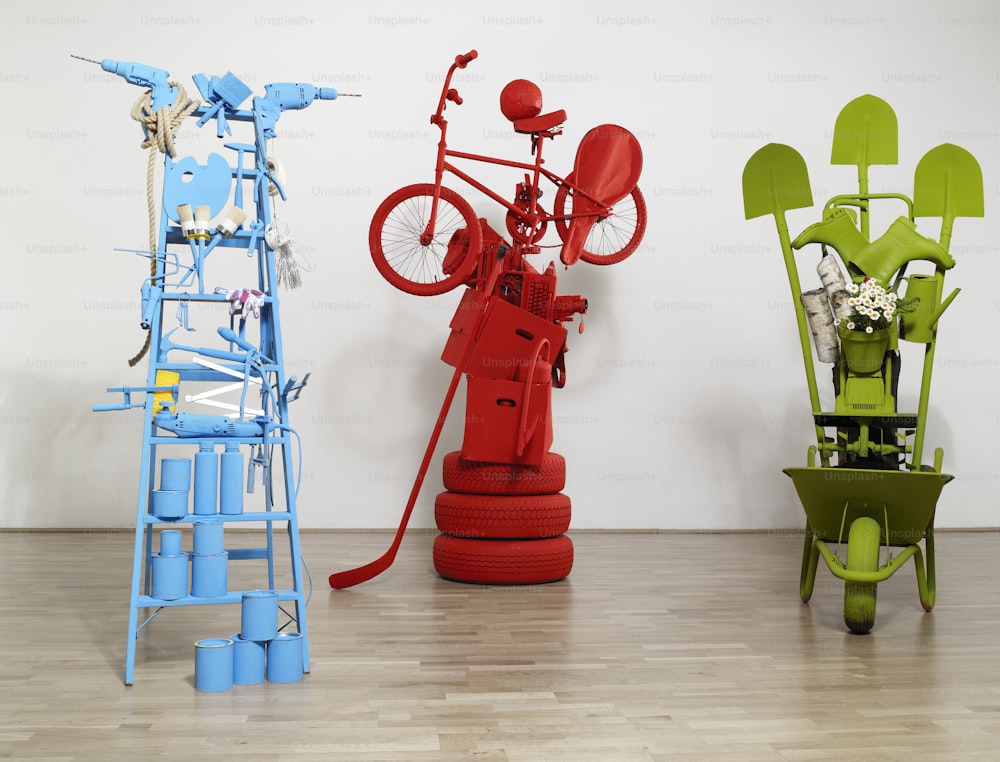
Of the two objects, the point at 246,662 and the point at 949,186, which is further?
the point at 949,186

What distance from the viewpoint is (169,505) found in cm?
265

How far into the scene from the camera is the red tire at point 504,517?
405 centimetres

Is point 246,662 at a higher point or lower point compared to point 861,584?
lower

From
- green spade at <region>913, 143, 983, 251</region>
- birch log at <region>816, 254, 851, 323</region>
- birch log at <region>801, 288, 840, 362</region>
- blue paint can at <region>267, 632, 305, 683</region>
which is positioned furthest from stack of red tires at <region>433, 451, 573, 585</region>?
green spade at <region>913, 143, 983, 251</region>

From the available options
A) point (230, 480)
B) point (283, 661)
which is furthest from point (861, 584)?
point (230, 480)

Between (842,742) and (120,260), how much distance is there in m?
4.47

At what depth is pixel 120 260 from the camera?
5344mm

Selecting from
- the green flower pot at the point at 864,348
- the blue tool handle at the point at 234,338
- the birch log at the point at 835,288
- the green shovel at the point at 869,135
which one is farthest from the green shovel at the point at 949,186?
the blue tool handle at the point at 234,338

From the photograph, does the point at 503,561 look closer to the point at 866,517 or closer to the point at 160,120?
the point at 866,517

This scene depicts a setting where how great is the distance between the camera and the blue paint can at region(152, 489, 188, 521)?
8.68 ft

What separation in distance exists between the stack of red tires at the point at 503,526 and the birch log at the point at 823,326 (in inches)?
48.3

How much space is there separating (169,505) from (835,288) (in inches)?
93.1

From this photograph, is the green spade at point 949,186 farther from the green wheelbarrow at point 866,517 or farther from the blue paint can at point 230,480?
the blue paint can at point 230,480

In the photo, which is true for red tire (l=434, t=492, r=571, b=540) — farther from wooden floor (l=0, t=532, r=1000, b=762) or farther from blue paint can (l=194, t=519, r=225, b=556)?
blue paint can (l=194, t=519, r=225, b=556)
